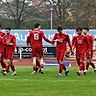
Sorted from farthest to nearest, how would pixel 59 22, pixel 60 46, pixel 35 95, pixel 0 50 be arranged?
1. pixel 59 22
2. pixel 0 50
3. pixel 60 46
4. pixel 35 95

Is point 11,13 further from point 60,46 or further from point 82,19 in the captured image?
point 60,46

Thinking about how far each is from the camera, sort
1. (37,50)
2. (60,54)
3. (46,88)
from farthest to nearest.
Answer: (37,50) < (60,54) < (46,88)

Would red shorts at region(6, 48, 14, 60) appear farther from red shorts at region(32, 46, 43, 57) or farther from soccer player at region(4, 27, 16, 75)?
red shorts at region(32, 46, 43, 57)

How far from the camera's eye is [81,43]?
22891 millimetres

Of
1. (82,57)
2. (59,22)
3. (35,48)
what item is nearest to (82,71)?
(82,57)

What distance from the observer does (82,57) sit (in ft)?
74.8

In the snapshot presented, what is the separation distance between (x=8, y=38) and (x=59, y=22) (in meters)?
40.4

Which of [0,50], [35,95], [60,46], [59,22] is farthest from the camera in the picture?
[59,22]

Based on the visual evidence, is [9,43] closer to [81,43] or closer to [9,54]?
[9,54]

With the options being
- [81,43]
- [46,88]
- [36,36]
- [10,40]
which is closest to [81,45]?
[81,43]

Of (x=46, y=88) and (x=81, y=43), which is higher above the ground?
(x=81, y=43)

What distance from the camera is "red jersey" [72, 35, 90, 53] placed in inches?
899

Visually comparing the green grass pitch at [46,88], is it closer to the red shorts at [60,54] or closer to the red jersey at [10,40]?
the red shorts at [60,54]

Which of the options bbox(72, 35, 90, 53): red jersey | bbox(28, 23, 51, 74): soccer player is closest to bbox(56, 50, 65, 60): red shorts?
bbox(72, 35, 90, 53): red jersey
